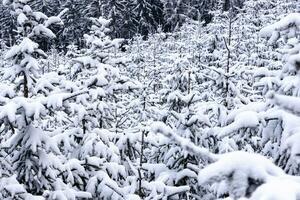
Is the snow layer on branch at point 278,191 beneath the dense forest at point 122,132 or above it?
above

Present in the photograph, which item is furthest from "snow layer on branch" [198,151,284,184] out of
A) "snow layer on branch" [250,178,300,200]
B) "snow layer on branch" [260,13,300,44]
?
"snow layer on branch" [260,13,300,44]

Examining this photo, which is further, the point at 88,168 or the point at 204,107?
the point at 204,107

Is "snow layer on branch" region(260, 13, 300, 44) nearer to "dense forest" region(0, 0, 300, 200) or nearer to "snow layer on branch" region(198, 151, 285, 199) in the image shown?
"dense forest" region(0, 0, 300, 200)

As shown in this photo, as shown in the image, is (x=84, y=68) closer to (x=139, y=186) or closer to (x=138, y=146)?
(x=138, y=146)

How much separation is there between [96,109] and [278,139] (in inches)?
170

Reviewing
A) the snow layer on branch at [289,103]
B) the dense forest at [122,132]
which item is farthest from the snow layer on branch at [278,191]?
the snow layer on branch at [289,103]

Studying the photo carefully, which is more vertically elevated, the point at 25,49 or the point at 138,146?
the point at 25,49

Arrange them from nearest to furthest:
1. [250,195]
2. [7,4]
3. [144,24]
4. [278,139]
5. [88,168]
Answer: [250,195]
[278,139]
[7,4]
[88,168]
[144,24]

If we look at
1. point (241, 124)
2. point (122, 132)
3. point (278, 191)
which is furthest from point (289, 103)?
point (122, 132)

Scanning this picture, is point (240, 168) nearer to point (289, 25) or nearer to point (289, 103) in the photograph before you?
point (289, 103)

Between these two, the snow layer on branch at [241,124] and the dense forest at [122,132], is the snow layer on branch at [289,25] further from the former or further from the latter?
the snow layer on branch at [241,124]

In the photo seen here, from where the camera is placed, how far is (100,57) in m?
8.63

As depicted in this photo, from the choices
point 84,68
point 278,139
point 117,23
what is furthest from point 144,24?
point 278,139

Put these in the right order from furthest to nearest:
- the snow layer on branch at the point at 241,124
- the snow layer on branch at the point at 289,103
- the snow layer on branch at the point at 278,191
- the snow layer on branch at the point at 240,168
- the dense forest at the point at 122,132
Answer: the snow layer on branch at the point at 241,124, the dense forest at the point at 122,132, the snow layer on branch at the point at 289,103, the snow layer on branch at the point at 240,168, the snow layer on branch at the point at 278,191
